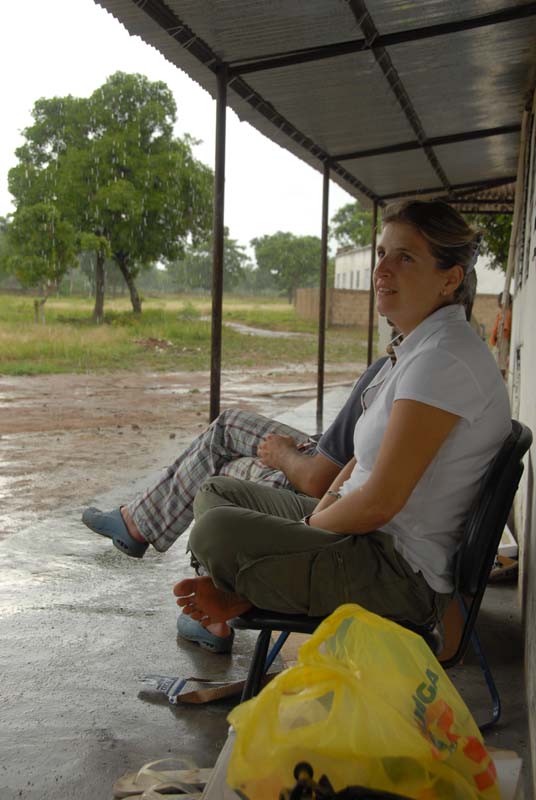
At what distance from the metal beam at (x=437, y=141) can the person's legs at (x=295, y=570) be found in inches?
A: 230

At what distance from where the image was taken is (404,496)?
2023 millimetres

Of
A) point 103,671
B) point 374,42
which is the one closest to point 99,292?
point 374,42

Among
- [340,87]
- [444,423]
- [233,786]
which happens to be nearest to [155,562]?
[444,423]

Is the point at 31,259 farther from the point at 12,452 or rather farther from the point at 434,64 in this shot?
the point at 434,64

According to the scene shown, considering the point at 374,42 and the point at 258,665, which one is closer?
the point at 258,665

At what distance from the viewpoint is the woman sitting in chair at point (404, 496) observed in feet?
6.63

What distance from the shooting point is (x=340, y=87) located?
537 cm

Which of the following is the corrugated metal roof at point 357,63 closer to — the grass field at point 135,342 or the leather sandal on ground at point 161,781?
the leather sandal on ground at point 161,781

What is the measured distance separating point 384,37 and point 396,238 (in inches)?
108

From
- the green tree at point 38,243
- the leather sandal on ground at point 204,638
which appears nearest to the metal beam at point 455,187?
the leather sandal on ground at point 204,638

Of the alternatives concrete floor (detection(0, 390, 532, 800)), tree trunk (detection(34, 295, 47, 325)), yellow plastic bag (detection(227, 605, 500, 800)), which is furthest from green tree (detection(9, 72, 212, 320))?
yellow plastic bag (detection(227, 605, 500, 800))

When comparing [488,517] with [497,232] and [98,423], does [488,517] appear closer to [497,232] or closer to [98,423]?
[98,423]

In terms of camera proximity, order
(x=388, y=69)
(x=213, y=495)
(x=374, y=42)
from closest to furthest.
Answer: (x=213, y=495)
(x=374, y=42)
(x=388, y=69)

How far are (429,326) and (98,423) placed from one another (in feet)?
29.4
